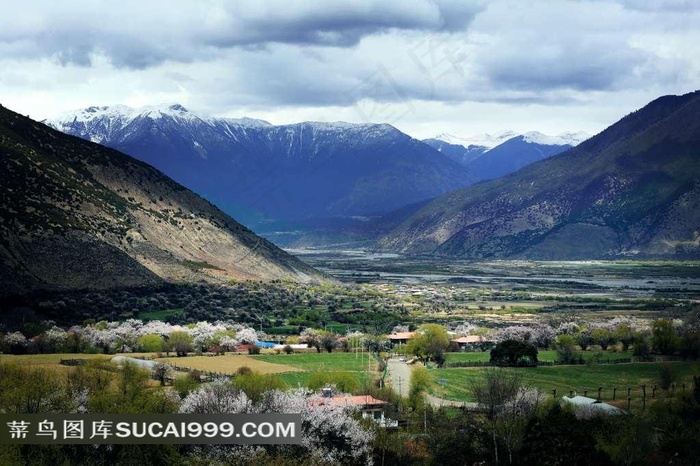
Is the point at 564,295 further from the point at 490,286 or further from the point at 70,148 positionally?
the point at 70,148

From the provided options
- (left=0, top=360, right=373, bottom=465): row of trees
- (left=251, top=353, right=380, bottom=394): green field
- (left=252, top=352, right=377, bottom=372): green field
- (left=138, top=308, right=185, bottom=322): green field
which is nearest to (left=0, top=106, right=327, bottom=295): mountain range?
(left=138, top=308, right=185, bottom=322): green field

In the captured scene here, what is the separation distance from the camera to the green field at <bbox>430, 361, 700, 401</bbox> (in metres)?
72.4

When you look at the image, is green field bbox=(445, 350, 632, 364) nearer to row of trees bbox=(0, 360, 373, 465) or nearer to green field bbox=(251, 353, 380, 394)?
green field bbox=(251, 353, 380, 394)

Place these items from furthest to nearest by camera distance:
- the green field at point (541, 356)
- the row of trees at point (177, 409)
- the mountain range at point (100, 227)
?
the mountain range at point (100, 227) < the green field at point (541, 356) < the row of trees at point (177, 409)

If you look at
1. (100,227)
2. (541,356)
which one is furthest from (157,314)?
(541,356)

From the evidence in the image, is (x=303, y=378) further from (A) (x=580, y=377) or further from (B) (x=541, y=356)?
(B) (x=541, y=356)

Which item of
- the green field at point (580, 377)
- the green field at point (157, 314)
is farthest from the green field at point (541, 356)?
the green field at point (157, 314)

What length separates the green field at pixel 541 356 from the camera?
91.7 m

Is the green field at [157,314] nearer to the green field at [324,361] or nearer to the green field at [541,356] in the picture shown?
the green field at [324,361]

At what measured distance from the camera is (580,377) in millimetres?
79062

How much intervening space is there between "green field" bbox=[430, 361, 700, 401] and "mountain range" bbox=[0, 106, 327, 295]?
60.3 m

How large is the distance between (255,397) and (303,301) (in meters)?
91.4

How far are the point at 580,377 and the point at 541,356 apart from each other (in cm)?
1507

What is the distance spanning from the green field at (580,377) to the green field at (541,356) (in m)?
6.36
